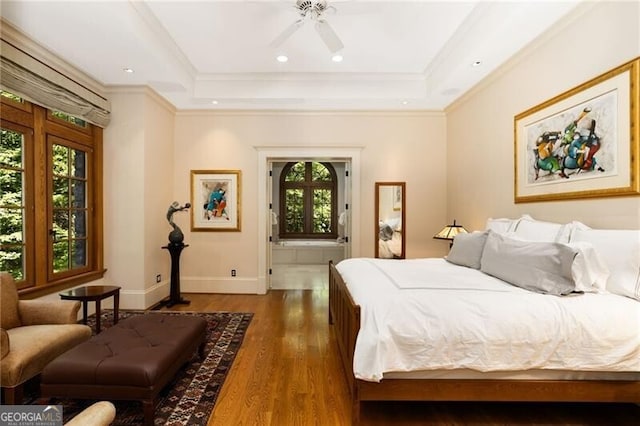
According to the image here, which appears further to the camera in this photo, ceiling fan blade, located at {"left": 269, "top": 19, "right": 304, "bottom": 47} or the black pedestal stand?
the black pedestal stand

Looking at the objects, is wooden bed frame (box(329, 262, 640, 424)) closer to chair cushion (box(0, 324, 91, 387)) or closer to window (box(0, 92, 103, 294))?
chair cushion (box(0, 324, 91, 387))

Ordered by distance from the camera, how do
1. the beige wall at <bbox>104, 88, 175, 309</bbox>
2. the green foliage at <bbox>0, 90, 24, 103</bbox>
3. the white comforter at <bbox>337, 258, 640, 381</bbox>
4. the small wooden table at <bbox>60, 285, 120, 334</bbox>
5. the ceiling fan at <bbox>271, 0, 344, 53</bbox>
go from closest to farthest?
the white comforter at <bbox>337, 258, 640, 381</bbox>, the ceiling fan at <bbox>271, 0, 344, 53</bbox>, the green foliage at <bbox>0, 90, 24, 103</bbox>, the small wooden table at <bbox>60, 285, 120, 334</bbox>, the beige wall at <bbox>104, 88, 175, 309</bbox>

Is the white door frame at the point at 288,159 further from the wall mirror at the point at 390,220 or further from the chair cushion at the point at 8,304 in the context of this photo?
the chair cushion at the point at 8,304

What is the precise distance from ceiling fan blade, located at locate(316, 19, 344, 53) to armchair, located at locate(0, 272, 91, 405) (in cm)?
305

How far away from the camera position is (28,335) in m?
2.19

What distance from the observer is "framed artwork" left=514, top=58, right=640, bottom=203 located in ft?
7.15

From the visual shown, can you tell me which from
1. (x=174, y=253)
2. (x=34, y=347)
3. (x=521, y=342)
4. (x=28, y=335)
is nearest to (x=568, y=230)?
(x=521, y=342)

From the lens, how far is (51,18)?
2.64 meters

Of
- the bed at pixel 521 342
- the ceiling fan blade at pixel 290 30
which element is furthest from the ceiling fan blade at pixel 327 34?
the bed at pixel 521 342

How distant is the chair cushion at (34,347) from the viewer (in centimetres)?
191

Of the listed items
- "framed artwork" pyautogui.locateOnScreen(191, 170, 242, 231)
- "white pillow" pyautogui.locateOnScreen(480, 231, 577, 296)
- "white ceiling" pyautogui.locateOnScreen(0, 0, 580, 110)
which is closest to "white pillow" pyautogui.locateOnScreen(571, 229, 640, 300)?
"white pillow" pyautogui.locateOnScreen(480, 231, 577, 296)

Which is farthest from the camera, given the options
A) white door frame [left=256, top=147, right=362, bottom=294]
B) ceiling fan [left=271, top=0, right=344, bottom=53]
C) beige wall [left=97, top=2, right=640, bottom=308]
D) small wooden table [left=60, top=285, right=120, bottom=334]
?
white door frame [left=256, top=147, right=362, bottom=294]

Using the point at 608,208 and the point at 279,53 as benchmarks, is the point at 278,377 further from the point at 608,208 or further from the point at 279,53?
the point at 279,53

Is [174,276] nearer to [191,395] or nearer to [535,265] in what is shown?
[191,395]
